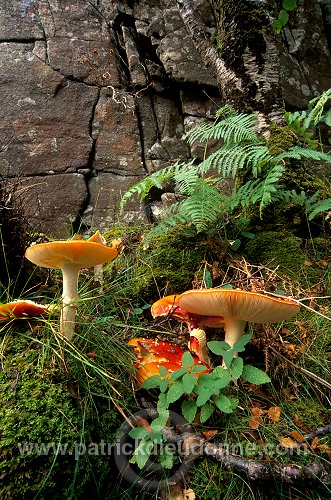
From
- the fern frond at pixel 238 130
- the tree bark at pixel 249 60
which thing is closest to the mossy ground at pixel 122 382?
the fern frond at pixel 238 130

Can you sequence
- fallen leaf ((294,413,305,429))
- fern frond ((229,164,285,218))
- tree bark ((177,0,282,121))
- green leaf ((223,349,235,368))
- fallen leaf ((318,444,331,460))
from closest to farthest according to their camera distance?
fallen leaf ((318,444,331,460)), green leaf ((223,349,235,368)), fallen leaf ((294,413,305,429)), fern frond ((229,164,285,218)), tree bark ((177,0,282,121))

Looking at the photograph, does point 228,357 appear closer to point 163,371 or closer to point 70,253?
point 163,371

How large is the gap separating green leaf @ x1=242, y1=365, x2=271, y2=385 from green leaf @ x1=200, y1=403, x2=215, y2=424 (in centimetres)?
20

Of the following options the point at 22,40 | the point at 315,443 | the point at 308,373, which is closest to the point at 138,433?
the point at 315,443

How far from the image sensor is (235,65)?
3.24 metres

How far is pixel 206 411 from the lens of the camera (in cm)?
150

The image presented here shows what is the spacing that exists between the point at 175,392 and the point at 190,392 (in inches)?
3.1

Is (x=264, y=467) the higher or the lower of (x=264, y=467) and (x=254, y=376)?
the lower

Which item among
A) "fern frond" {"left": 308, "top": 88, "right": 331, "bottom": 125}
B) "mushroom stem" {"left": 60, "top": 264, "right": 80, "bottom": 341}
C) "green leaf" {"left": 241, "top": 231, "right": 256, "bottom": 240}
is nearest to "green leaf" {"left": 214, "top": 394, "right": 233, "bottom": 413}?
"mushroom stem" {"left": 60, "top": 264, "right": 80, "bottom": 341}

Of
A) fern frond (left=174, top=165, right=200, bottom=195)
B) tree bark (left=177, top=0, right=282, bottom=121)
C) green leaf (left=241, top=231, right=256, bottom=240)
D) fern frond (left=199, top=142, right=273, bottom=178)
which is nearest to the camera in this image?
fern frond (left=199, top=142, right=273, bottom=178)

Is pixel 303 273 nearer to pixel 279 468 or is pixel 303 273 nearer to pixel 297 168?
pixel 297 168

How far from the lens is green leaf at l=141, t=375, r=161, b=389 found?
158cm

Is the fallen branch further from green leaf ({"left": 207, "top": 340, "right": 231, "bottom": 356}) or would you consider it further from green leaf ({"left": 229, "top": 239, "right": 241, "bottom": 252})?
green leaf ({"left": 229, "top": 239, "right": 241, "bottom": 252})

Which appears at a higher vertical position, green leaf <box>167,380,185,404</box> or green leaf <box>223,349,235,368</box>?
green leaf <box>223,349,235,368</box>
